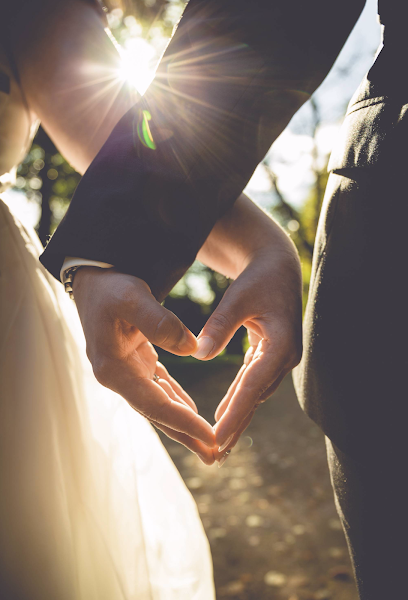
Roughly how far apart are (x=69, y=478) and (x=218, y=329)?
80 centimetres

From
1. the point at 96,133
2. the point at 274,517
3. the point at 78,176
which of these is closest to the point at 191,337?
the point at 96,133

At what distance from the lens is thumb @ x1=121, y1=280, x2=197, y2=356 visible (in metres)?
0.80

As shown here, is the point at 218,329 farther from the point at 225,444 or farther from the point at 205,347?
the point at 225,444

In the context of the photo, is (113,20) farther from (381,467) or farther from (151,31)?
(381,467)

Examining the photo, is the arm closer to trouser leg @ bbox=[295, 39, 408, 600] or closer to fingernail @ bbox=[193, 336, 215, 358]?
fingernail @ bbox=[193, 336, 215, 358]

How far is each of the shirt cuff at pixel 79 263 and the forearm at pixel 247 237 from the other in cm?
40

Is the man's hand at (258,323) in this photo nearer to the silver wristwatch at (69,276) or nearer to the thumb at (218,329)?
the thumb at (218,329)

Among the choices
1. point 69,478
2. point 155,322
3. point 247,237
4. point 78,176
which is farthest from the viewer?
point 78,176

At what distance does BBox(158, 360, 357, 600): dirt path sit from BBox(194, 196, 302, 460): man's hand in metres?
2.77

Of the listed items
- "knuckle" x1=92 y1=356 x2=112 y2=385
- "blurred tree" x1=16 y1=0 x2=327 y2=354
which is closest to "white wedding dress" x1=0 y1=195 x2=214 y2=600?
"knuckle" x1=92 y1=356 x2=112 y2=385

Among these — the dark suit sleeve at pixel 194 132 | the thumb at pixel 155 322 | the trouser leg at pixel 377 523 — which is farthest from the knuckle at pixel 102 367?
the trouser leg at pixel 377 523

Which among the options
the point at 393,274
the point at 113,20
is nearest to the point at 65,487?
the point at 393,274

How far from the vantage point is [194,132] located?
3.24 feet

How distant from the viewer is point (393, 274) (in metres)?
0.81
